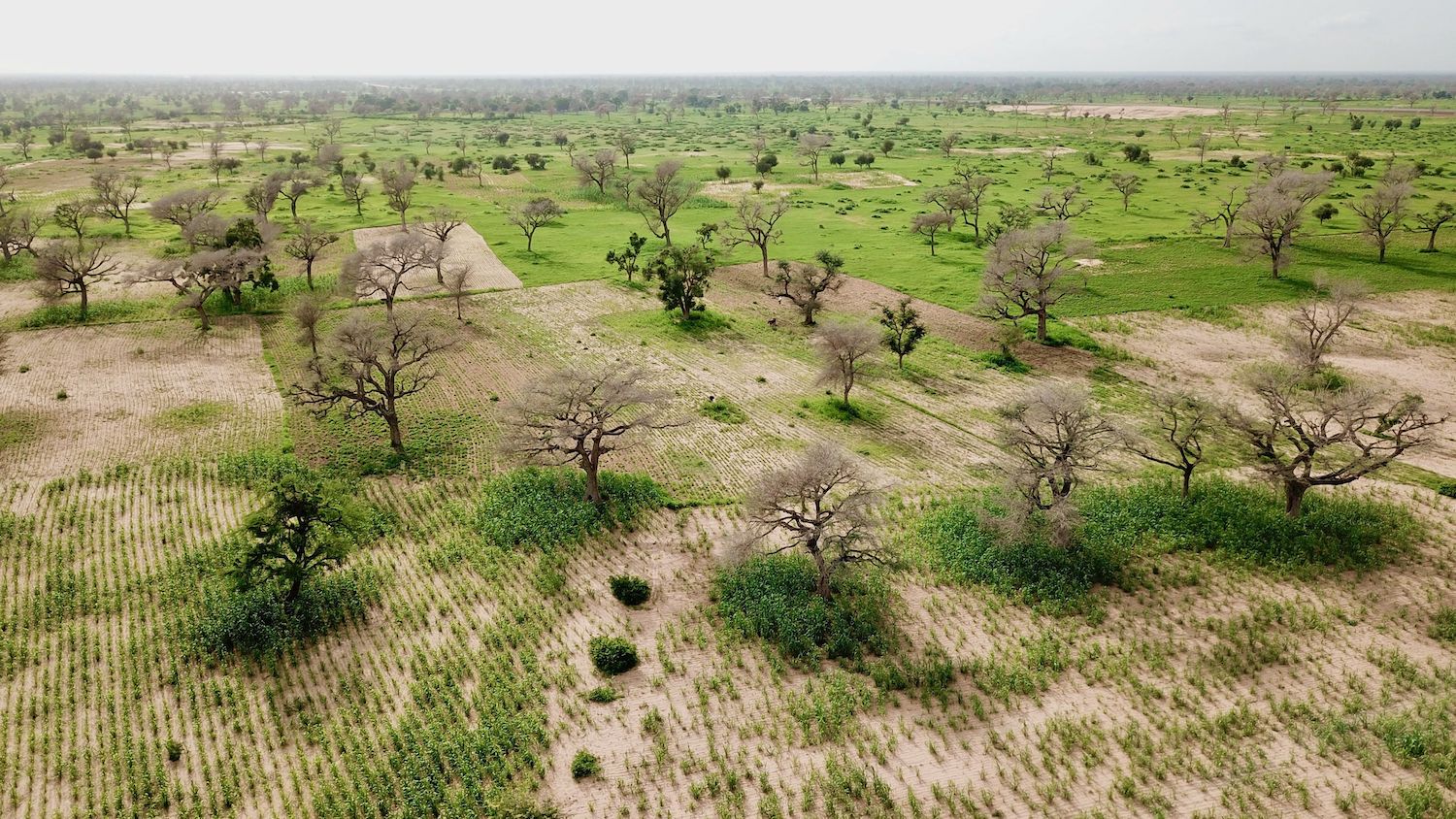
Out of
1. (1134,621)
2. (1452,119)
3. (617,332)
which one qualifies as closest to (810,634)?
(1134,621)

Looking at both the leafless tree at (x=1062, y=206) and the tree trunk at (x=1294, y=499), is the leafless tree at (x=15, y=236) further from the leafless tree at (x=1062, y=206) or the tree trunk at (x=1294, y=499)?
the leafless tree at (x=1062, y=206)

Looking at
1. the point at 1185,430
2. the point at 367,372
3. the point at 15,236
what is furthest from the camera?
the point at 15,236

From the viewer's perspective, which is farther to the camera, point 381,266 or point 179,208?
point 179,208

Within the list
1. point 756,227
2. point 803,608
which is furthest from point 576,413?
point 756,227

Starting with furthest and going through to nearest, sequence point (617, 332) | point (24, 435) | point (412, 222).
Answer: point (412, 222) → point (617, 332) → point (24, 435)

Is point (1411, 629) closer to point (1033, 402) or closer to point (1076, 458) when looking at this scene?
point (1076, 458)

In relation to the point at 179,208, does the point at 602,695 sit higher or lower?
lower

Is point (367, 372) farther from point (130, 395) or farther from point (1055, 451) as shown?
point (1055, 451)
